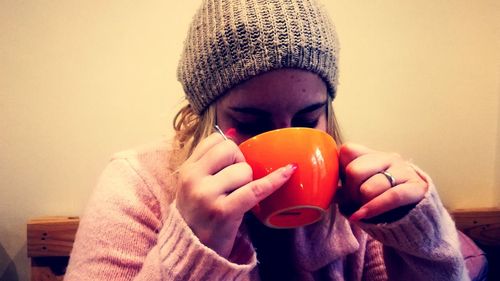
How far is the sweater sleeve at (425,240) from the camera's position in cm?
52

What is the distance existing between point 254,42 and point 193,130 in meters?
0.29

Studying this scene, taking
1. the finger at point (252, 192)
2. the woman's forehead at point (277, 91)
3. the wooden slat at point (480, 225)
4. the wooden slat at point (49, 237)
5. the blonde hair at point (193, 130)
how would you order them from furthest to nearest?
1. the wooden slat at point (480, 225)
2. the wooden slat at point (49, 237)
3. the blonde hair at point (193, 130)
4. the woman's forehead at point (277, 91)
5. the finger at point (252, 192)

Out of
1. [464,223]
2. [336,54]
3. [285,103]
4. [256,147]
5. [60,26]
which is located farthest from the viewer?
[464,223]

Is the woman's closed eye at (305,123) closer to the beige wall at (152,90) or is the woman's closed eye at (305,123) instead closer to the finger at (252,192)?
the finger at (252,192)

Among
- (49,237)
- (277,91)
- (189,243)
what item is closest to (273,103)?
(277,91)

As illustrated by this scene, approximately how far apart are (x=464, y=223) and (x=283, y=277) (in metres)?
0.87

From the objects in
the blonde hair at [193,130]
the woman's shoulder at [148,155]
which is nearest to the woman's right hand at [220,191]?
the blonde hair at [193,130]

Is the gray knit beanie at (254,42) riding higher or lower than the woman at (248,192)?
higher

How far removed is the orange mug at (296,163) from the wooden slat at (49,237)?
888mm

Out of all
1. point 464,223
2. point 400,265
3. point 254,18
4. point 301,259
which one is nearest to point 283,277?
point 301,259

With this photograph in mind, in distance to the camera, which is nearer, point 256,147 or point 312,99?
point 256,147

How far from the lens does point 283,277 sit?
0.77m

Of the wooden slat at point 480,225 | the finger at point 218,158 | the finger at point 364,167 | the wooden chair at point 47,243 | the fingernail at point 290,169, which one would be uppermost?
the finger at point 218,158

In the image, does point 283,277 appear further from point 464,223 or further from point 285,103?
point 464,223
